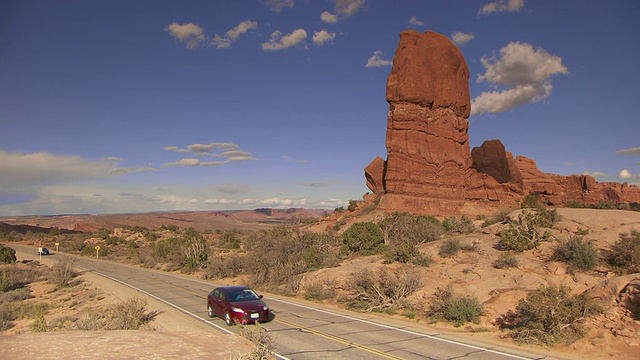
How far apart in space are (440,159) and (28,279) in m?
50.5

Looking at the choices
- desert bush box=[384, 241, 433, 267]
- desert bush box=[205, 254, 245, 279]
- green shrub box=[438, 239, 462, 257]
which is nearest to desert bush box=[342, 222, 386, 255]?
desert bush box=[384, 241, 433, 267]

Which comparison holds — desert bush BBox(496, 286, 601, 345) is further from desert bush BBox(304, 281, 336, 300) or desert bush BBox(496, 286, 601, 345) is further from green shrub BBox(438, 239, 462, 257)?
desert bush BBox(304, 281, 336, 300)

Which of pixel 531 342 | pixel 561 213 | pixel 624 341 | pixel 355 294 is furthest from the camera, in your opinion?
pixel 561 213

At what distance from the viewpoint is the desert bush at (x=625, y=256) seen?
47.1ft

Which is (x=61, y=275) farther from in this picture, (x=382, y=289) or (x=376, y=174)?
(x=376, y=174)

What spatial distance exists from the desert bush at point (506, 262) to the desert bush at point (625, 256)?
346 cm

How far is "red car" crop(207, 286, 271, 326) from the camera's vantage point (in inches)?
512

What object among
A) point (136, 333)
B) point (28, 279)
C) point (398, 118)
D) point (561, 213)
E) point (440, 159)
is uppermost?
point (398, 118)

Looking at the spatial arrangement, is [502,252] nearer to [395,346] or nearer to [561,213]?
[561,213]

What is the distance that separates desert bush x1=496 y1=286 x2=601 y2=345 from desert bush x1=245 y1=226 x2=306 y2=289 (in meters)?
14.4

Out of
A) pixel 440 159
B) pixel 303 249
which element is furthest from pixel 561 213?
pixel 440 159

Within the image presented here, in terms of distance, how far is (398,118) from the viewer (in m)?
55.2

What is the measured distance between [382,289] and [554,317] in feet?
24.1

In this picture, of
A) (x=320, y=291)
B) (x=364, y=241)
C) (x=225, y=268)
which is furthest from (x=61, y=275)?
(x=364, y=241)
